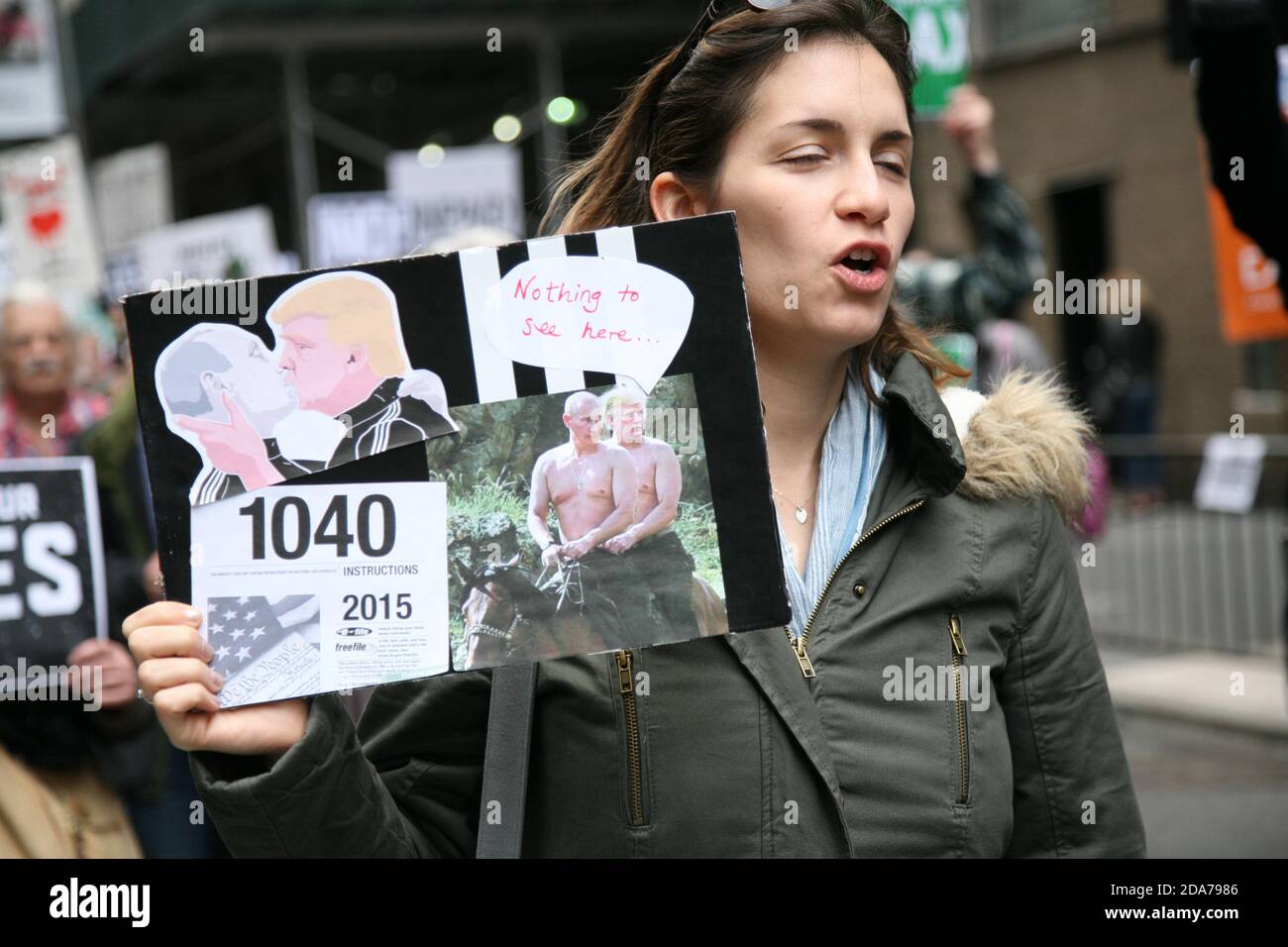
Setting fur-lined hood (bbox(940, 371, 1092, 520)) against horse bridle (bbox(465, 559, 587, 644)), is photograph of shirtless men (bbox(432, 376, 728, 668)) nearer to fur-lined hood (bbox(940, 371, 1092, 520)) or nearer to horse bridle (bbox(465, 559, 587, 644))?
horse bridle (bbox(465, 559, 587, 644))

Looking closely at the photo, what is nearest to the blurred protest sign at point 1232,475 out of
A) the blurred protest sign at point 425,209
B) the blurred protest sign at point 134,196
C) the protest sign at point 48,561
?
the blurred protest sign at point 425,209

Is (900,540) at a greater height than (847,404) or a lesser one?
lesser

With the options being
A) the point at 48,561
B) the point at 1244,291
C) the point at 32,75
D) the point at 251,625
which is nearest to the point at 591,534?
the point at 251,625

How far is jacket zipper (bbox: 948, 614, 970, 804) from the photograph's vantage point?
6.85 feet

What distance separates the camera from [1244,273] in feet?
21.1

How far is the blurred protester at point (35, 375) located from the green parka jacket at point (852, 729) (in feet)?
12.9

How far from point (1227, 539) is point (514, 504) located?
8.11 m

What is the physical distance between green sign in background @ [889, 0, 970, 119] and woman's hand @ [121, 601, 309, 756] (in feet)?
22.4

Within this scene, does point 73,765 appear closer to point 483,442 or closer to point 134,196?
point 483,442

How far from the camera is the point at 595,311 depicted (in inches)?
A: 75.2

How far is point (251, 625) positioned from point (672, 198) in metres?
0.80

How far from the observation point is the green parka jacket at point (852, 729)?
1988mm
